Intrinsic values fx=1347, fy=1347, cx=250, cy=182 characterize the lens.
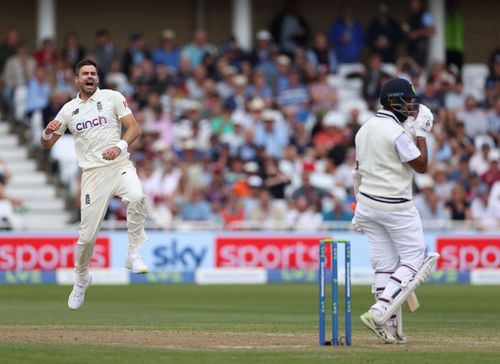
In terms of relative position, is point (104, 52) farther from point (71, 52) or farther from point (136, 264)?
point (136, 264)

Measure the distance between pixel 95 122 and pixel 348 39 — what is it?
13925 millimetres

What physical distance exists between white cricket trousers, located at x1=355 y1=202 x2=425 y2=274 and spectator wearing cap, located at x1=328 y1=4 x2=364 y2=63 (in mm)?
15237

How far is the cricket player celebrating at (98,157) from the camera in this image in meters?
11.2

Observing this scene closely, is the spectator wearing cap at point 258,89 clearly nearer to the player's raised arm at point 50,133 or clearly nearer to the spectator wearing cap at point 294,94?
the spectator wearing cap at point 294,94

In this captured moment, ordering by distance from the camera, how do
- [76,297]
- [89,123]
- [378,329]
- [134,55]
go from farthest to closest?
[134,55] < [76,297] < [89,123] < [378,329]

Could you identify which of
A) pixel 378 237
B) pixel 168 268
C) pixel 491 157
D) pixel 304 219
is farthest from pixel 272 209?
pixel 378 237

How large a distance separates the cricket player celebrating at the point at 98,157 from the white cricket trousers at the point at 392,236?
2.29 m

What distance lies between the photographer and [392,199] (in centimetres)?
949

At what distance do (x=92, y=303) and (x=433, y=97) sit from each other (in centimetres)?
1033

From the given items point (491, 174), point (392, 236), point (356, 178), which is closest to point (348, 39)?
point (491, 174)

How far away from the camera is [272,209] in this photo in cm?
2009

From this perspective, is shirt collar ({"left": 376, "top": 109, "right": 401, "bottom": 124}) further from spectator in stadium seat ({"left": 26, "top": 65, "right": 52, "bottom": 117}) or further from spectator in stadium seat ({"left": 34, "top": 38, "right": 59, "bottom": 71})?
spectator in stadium seat ({"left": 34, "top": 38, "right": 59, "bottom": 71})

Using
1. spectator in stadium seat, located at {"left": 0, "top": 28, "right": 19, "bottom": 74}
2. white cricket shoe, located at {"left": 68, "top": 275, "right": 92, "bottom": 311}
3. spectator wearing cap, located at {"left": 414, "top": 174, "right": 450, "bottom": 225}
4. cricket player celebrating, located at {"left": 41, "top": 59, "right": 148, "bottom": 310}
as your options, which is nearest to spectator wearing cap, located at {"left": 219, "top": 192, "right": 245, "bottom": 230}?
spectator wearing cap, located at {"left": 414, "top": 174, "right": 450, "bottom": 225}

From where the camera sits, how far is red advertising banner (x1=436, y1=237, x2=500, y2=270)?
1984 cm
